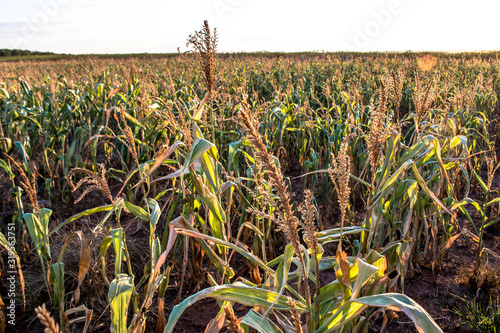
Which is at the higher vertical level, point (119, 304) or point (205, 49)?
point (205, 49)

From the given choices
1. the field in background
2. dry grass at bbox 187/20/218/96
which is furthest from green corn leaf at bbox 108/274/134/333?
dry grass at bbox 187/20/218/96

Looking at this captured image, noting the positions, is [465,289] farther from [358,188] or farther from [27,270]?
[27,270]

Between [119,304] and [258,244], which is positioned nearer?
[119,304]

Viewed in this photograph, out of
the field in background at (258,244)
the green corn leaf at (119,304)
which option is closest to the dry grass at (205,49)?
the field in background at (258,244)

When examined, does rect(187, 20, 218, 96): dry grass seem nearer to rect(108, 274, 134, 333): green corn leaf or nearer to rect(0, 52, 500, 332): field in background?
rect(0, 52, 500, 332): field in background

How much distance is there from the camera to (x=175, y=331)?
1.99 metres

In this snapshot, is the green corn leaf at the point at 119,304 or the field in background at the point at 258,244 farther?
the green corn leaf at the point at 119,304

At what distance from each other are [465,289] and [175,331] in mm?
1979

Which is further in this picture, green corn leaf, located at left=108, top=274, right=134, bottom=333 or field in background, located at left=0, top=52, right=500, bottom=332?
green corn leaf, located at left=108, top=274, right=134, bottom=333

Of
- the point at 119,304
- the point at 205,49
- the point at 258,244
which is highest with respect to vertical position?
the point at 205,49

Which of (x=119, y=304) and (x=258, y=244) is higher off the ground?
(x=119, y=304)

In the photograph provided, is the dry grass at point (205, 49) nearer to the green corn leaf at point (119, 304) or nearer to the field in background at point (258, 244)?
the field in background at point (258, 244)

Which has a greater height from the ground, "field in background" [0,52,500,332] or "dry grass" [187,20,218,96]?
"dry grass" [187,20,218,96]

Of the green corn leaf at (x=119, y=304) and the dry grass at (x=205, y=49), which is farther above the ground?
the dry grass at (x=205, y=49)
